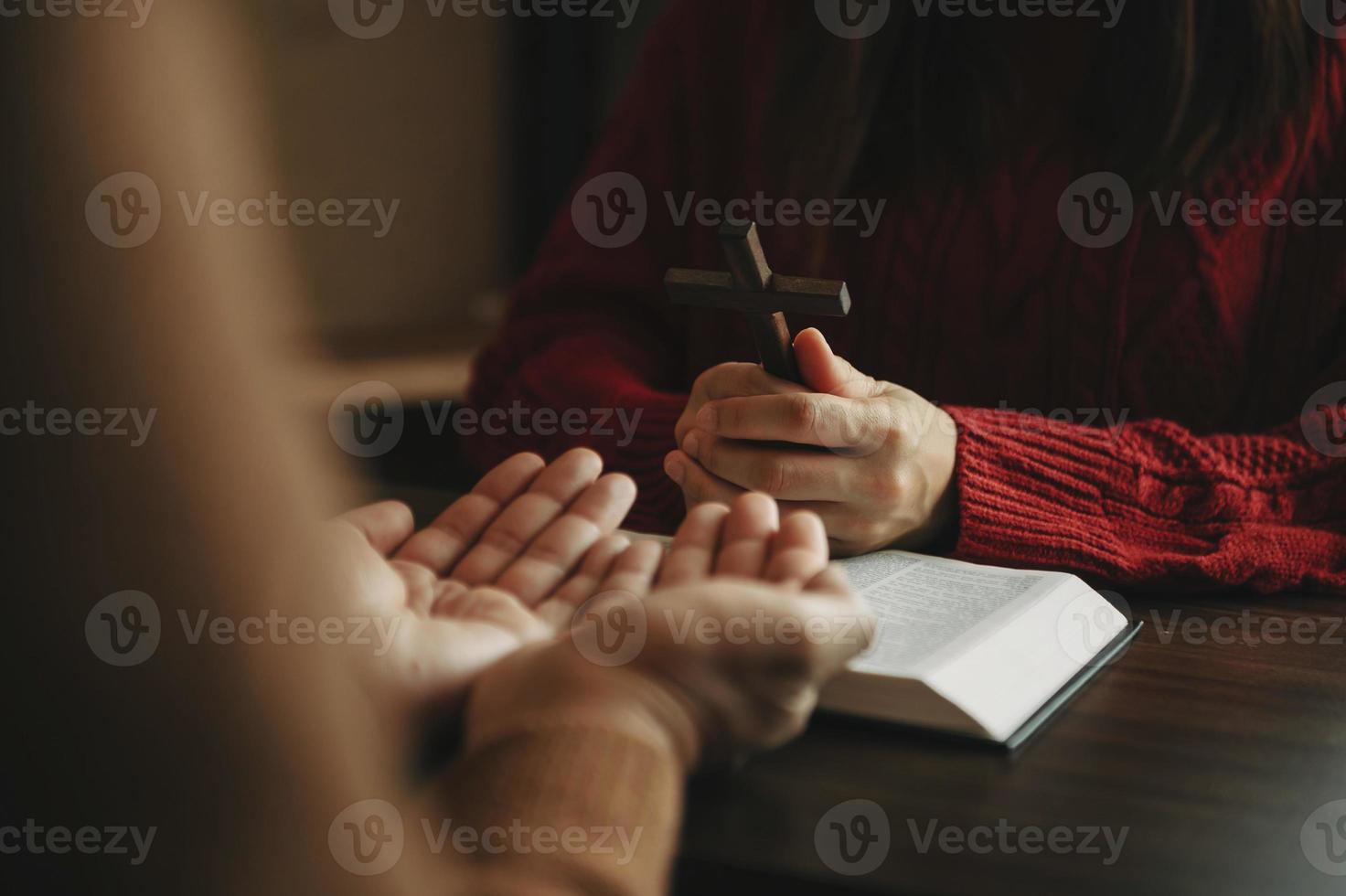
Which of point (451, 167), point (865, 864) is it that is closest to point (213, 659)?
point (865, 864)

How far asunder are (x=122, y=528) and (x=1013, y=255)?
950 millimetres

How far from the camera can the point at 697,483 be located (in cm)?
84

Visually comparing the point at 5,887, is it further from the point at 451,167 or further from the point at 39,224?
the point at 451,167

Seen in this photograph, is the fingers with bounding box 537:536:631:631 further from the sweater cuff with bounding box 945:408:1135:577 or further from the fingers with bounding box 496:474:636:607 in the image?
the sweater cuff with bounding box 945:408:1135:577

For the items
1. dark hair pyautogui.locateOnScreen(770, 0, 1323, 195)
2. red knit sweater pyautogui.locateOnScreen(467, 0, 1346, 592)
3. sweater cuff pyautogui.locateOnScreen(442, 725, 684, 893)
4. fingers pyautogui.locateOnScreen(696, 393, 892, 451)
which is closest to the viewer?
sweater cuff pyautogui.locateOnScreen(442, 725, 684, 893)

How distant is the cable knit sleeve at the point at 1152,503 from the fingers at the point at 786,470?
4.3 inches

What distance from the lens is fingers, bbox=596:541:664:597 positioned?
0.59m

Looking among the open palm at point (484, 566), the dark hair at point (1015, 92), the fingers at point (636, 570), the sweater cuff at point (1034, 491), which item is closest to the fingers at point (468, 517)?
the open palm at point (484, 566)

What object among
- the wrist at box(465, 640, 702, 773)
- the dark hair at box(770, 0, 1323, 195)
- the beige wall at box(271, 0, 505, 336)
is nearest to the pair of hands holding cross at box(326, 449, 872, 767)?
the wrist at box(465, 640, 702, 773)

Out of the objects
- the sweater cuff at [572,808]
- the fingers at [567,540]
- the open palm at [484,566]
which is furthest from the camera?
the fingers at [567,540]

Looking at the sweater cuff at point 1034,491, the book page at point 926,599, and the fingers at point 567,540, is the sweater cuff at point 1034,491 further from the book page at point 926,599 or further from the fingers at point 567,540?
the fingers at point 567,540

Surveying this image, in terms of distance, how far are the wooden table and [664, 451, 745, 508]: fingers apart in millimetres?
276

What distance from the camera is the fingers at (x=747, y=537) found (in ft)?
1.82

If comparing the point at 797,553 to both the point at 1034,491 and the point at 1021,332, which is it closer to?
the point at 1034,491
